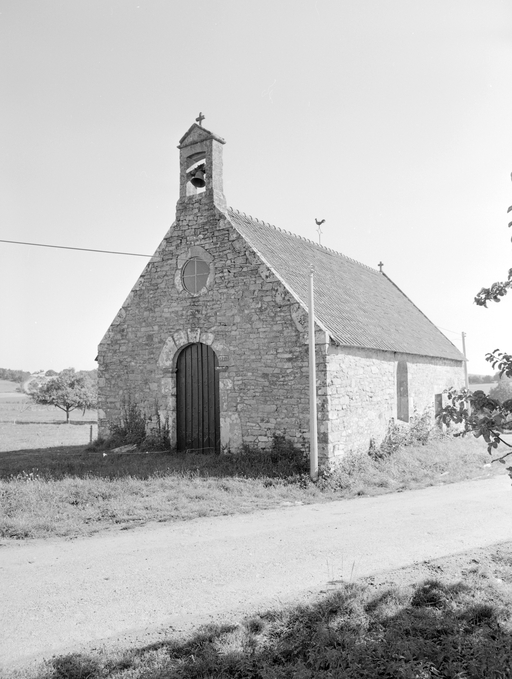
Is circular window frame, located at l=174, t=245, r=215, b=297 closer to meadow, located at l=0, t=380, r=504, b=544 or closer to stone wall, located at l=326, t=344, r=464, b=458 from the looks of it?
stone wall, located at l=326, t=344, r=464, b=458

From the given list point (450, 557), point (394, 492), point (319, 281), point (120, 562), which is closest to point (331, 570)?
point (450, 557)

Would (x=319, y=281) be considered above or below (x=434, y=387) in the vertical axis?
above

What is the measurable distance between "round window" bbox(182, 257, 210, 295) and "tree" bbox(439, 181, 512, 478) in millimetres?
9983

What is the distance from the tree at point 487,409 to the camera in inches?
180

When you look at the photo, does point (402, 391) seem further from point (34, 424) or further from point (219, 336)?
point (34, 424)

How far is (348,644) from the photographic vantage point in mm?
4582

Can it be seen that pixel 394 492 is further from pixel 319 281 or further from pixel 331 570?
pixel 319 281

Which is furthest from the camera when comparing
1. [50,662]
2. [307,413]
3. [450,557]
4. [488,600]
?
[307,413]

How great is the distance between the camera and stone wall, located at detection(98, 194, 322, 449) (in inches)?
512

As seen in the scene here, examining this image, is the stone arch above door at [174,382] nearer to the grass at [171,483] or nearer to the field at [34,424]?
the grass at [171,483]

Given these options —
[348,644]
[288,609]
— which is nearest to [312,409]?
[288,609]

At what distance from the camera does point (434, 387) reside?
19422 millimetres

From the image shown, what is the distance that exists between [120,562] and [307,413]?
652 centimetres

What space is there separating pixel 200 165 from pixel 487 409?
493 inches
